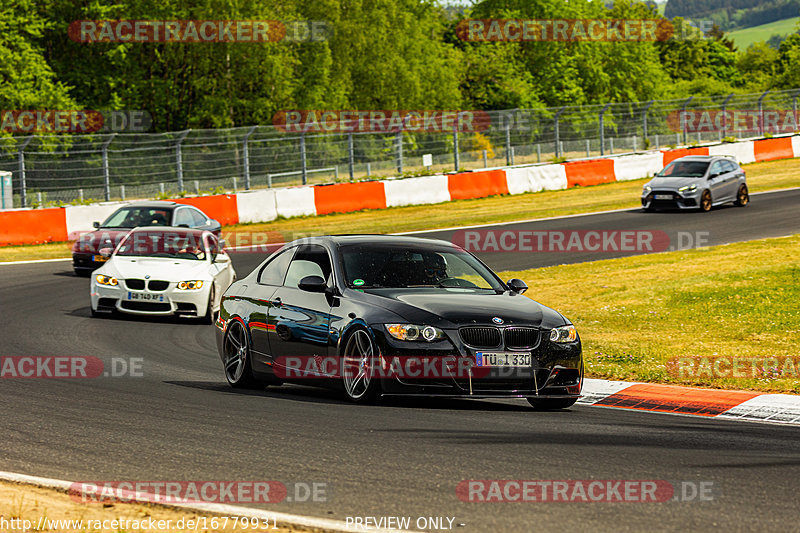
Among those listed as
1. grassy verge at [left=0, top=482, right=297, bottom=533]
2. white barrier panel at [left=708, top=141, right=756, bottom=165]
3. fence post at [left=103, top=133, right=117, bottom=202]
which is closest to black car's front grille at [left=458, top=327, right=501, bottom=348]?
grassy verge at [left=0, top=482, right=297, bottom=533]

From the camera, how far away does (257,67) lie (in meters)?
57.2

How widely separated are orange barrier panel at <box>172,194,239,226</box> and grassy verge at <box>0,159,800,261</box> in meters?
0.30

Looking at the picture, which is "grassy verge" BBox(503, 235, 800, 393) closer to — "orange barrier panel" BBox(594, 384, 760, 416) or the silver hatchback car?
"orange barrier panel" BBox(594, 384, 760, 416)

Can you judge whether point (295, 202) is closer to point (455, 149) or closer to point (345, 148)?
point (345, 148)

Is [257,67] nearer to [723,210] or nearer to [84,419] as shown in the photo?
[723,210]

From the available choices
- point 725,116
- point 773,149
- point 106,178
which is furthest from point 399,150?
point 773,149

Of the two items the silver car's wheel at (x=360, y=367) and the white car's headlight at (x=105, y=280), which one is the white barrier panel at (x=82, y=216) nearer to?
the white car's headlight at (x=105, y=280)

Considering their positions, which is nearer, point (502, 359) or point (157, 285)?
point (502, 359)

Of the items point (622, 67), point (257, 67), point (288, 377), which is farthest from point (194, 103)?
point (288, 377)

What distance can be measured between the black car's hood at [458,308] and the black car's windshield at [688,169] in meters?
21.9

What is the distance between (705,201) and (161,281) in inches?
713

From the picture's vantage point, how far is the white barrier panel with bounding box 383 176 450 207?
34469 mm

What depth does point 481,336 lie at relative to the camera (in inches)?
334

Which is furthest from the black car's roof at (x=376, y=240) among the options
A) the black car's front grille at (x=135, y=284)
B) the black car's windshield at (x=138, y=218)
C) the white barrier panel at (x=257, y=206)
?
the white barrier panel at (x=257, y=206)
